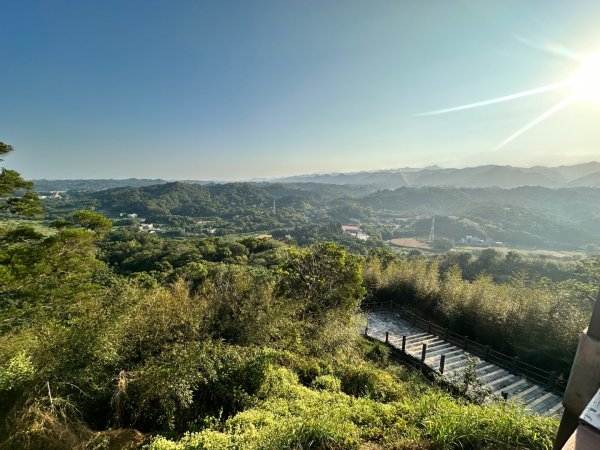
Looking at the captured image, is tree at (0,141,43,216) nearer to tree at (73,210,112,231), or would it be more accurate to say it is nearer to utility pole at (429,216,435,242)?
tree at (73,210,112,231)

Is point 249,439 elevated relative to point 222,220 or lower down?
elevated

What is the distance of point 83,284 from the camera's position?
11133 millimetres

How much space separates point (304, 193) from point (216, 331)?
14658cm

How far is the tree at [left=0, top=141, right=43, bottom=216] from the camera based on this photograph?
31.2 ft

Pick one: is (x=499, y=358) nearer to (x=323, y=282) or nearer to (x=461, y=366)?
(x=461, y=366)

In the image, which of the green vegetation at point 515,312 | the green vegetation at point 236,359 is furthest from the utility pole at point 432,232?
the green vegetation at point 236,359

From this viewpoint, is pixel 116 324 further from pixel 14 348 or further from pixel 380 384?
pixel 380 384

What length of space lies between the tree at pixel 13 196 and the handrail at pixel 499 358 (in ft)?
50.1

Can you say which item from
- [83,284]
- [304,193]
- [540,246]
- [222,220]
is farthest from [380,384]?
[304,193]

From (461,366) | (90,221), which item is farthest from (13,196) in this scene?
(461,366)

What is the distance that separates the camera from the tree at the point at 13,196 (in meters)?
9.51

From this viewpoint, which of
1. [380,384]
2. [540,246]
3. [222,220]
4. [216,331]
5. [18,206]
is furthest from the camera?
[222,220]

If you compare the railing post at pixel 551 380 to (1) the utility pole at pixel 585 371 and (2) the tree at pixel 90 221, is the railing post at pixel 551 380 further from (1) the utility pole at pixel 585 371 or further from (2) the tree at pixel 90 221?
(2) the tree at pixel 90 221

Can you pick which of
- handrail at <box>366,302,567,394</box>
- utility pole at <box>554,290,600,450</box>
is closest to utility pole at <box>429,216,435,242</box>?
handrail at <box>366,302,567,394</box>
